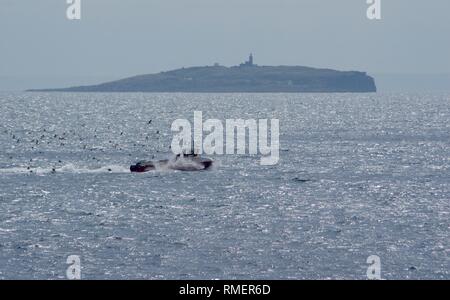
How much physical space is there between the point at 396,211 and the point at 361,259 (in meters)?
22.4

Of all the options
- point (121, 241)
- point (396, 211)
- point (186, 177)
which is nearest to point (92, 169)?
point (186, 177)

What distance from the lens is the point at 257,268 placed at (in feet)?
174

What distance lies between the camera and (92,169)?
114 m

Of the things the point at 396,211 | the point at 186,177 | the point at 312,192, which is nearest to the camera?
the point at 396,211

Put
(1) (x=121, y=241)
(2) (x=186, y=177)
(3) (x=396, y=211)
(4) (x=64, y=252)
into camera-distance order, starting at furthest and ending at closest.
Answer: (2) (x=186, y=177) → (3) (x=396, y=211) → (1) (x=121, y=241) → (4) (x=64, y=252)

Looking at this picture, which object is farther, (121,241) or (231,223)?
(231,223)
